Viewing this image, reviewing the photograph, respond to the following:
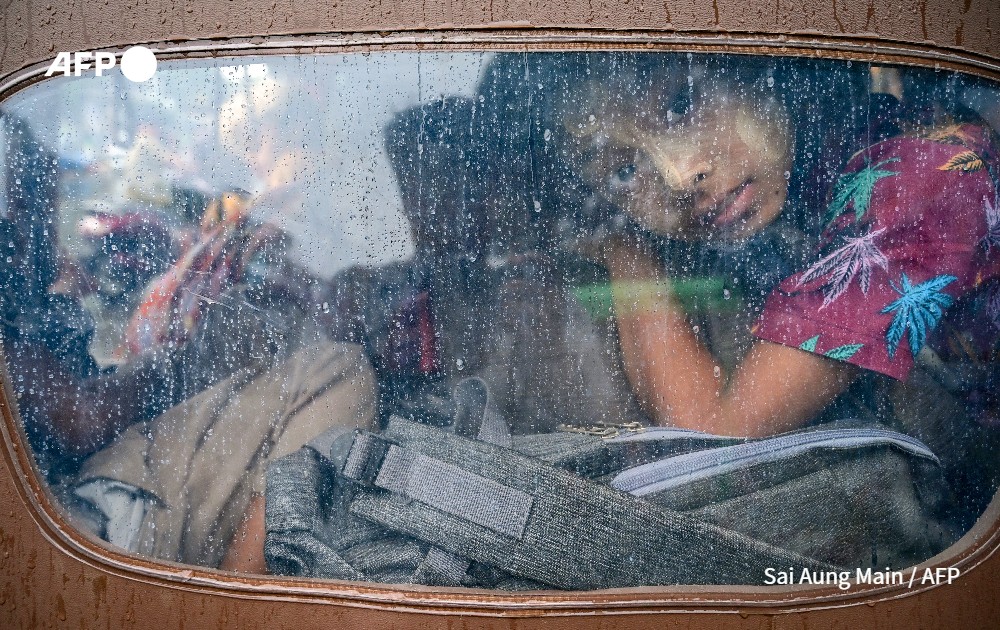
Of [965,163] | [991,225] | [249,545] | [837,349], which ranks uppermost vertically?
[965,163]

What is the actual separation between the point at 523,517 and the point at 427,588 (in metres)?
0.28

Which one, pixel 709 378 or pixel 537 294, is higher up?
pixel 537 294

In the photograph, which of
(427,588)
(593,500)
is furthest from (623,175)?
(427,588)

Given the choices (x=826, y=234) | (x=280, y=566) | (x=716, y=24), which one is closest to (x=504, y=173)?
(x=716, y=24)

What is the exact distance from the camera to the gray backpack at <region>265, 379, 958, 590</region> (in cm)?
165

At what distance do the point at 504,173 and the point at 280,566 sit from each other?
104cm

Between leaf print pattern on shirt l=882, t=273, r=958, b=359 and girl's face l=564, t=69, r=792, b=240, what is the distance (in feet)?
1.13

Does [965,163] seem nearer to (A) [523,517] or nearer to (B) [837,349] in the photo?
(B) [837,349]

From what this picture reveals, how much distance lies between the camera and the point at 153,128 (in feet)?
5.44

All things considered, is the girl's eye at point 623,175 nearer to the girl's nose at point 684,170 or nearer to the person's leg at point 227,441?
the girl's nose at point 684,170

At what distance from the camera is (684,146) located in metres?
1.62

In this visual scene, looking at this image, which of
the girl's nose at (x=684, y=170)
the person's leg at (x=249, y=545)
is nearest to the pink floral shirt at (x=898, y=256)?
the girl's nose at (x=684, y=170)

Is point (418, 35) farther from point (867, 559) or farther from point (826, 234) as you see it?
point (867, 559)

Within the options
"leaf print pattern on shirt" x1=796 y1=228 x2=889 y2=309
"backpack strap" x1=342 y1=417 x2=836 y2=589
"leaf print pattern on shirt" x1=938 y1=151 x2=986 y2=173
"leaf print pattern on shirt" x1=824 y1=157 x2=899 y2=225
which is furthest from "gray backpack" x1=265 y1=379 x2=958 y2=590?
"leaf print pattern on shirt" x1=938 y1=151 x2=986 y2=173
